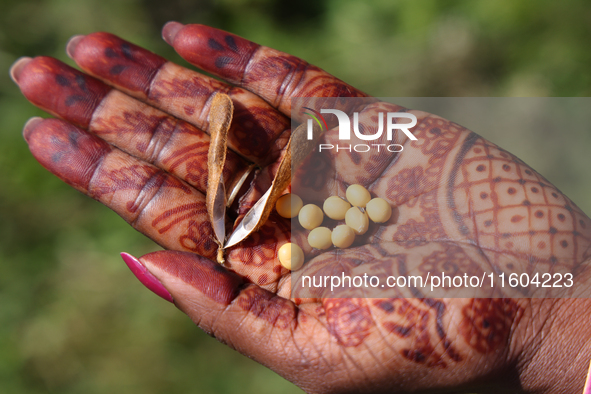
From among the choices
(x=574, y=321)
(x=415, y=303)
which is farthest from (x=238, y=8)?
(x=574, y=321)

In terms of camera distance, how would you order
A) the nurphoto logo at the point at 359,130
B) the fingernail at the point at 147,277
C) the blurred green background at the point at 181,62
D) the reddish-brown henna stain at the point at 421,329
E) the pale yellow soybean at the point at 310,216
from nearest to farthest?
1. the reddish-brown henna stain at the point at 421,329
2. the fingernail at the point at 147,277
3. the pale yellow soybean at the point at 310,216
4. the nurphoto logo at the point at 359,130
5. the blurred green background at the point at 181,62

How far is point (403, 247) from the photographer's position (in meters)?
2.33

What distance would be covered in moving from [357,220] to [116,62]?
187 cm

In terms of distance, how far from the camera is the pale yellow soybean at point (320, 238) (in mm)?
2475

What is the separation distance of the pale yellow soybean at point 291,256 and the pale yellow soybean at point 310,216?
0.17m

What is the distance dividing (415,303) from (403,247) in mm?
372

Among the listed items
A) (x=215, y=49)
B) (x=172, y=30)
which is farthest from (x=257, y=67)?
(x=172, y=30)

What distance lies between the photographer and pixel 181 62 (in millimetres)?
4129

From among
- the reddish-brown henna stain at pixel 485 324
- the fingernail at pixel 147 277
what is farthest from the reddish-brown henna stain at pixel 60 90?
the reddish-brown henna stain at pixel 485 324

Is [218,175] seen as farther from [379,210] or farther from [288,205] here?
[379,210]

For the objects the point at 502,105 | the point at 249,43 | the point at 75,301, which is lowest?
the point at 75,301

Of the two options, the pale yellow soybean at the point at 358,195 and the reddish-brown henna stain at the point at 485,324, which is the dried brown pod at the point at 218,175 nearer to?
the pale yellow soybean at the point at 358,195

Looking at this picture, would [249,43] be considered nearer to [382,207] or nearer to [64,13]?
[382,207]

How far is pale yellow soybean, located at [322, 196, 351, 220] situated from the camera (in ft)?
8.50
